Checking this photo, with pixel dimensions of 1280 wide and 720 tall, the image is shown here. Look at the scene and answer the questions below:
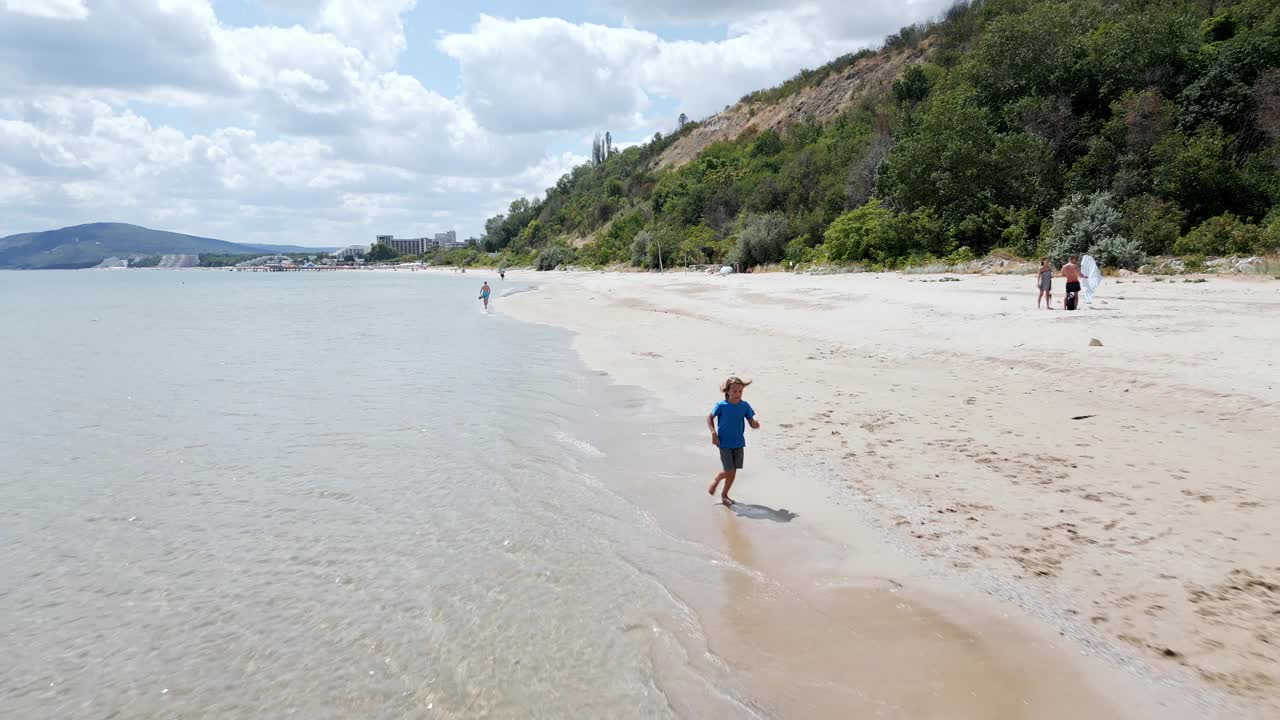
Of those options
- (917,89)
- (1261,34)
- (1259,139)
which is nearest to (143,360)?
(1259,139)

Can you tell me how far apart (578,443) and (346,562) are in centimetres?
403

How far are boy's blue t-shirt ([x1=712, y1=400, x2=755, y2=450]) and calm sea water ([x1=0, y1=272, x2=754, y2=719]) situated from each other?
3.75ft

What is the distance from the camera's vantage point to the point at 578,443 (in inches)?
377

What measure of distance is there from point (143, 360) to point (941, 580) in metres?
22.2

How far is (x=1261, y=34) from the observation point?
37.1 m

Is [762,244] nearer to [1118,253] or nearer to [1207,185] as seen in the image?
[1207,185]

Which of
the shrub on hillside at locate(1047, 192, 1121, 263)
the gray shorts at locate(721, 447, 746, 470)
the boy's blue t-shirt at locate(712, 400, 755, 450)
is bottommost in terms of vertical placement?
the gray shorts at locate(721, 447, 746, 470)

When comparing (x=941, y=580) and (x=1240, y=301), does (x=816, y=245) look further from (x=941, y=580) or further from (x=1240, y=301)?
(x=941, y=580)

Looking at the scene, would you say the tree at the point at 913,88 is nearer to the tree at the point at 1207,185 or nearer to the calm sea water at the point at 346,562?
the tree at the point at 1207,185

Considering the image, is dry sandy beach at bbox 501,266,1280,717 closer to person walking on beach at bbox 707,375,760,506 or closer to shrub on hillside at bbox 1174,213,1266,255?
person walking on beach at bbox 707,375,760,506

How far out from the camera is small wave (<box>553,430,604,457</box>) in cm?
907

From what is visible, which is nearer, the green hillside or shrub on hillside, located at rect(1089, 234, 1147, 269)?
shrub on hillside, located at rect(1089, 234, 1147, 269)

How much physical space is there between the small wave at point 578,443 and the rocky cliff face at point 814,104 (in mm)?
81328

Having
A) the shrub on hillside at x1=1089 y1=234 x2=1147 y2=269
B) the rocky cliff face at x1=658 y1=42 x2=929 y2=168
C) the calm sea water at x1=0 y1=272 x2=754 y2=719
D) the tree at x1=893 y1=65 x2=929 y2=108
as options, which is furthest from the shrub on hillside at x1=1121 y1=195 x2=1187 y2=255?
the rocky cliff face at x1=658 y1=42 x2=929 y2=168
